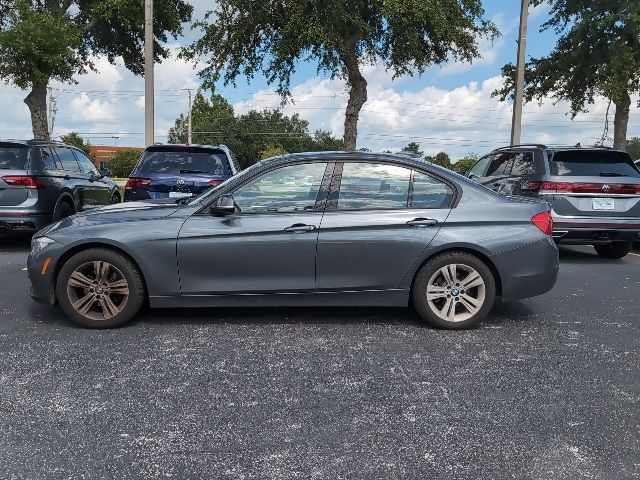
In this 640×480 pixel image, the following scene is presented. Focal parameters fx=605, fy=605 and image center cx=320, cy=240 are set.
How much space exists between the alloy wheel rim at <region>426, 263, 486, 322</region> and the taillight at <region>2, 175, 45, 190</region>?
6.50 meters

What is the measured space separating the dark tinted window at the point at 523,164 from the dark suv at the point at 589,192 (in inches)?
4.0

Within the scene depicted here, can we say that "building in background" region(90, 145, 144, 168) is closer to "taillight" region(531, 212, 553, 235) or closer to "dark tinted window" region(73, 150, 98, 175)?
"dark tinted window" region(73, 150, 98, 175)

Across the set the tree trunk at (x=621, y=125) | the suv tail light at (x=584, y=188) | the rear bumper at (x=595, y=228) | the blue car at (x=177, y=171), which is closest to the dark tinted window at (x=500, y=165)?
the suv tail light at (x=584, y=188)

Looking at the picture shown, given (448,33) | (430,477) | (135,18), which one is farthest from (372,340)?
(135,18)

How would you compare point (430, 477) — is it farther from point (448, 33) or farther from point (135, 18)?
point (135, 18)

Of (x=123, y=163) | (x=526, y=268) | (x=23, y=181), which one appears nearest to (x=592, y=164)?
(x=526, y=268)

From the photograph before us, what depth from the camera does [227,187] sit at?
204 inches

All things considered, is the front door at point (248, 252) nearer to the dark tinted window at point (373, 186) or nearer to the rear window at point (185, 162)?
the dark tinted window at point (373, 186)

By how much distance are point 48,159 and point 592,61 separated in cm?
1673

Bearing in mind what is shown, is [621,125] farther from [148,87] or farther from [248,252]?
[248,252]

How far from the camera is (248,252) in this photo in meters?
5.01

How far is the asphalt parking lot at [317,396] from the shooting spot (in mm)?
2939

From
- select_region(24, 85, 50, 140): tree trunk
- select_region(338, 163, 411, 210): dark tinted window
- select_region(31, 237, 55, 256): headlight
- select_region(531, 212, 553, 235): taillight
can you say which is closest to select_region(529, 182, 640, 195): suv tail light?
select_region(531, 212, 553, 235): taillight

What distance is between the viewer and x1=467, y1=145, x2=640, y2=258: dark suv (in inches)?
339
